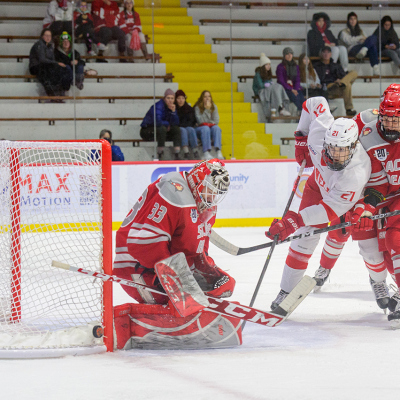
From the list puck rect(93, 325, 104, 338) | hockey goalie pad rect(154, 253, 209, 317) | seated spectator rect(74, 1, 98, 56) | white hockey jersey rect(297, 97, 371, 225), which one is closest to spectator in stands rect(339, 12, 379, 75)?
seated spectator rect(74, 1, 98, 56)

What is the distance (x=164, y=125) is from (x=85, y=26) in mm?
1587

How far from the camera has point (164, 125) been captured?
6.56m

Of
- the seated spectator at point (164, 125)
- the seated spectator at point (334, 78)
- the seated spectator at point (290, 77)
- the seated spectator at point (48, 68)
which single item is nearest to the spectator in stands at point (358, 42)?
the seated spectator at point (334, 78)

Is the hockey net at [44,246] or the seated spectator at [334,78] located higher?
the seated spectator at [334,78]

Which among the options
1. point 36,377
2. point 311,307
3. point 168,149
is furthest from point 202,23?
point 36,377

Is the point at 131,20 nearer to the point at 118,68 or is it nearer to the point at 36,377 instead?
the point at 118,68

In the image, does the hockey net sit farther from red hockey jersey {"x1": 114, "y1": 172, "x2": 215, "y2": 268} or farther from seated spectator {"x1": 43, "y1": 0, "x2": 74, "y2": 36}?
seated spectator {"x1": 43, "y1": 0, "x2": 74, "y2": 36}

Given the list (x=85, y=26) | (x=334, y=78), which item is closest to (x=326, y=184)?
(x=334, y=78)

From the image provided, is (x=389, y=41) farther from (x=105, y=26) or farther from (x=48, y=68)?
(x=48, y=68)

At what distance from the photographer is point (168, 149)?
6.35 m

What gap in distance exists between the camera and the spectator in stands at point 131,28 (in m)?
7.22

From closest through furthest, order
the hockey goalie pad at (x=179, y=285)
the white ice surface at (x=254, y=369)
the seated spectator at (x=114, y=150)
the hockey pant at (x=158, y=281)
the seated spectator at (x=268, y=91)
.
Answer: the white ice surface at (x=254, y=369), the hockey goalie pad at (x=179, y=285), the hockey pant at (x=158, y=281), the seated spectator at (x=114, y=150), the seated spectator at (x=268, y=91)

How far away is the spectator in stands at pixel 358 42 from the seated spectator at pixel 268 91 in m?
1.15

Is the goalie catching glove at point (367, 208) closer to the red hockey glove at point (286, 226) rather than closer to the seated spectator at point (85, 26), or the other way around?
the red hockey glove at point (286, 226)
